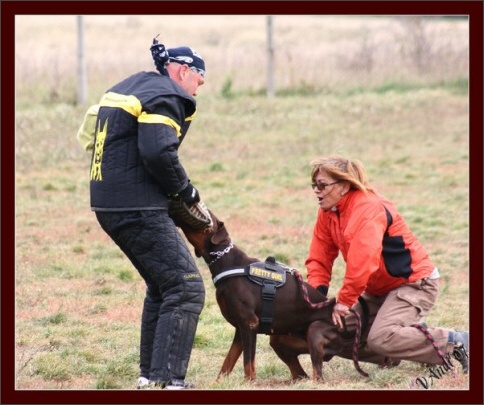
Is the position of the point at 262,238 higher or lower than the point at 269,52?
lower

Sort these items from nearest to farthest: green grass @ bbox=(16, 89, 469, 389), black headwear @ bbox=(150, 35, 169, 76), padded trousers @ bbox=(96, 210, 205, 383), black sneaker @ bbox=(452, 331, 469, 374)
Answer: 1. padded trousers @ bbox=(96, 210, 205, 383)
2. black headwear @ bbox=(150, 35, 169, 76)
3. black sneaker @ bbox=(452, 331, 469, 374)
4. green grass @ bbox=(16, 89, 469, 389)

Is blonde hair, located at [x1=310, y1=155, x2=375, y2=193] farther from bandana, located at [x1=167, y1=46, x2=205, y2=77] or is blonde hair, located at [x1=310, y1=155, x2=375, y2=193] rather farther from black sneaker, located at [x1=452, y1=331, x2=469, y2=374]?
black sneaker, located at [x1=452, y1=331, x2=469, y2=374]

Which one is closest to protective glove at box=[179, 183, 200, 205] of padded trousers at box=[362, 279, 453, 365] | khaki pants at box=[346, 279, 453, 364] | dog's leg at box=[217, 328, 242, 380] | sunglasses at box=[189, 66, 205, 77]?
sunglasses at box=[189, 66, 205, 77]

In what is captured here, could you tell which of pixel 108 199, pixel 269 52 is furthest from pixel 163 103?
pixel 269 52

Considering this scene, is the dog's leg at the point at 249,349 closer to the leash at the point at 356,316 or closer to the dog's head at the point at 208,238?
the leash at the point at 356,316

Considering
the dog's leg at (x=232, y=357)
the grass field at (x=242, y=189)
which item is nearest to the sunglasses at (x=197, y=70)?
the grass field at (x=242, y=189)

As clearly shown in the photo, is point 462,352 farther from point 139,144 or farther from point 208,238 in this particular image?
point 139,144

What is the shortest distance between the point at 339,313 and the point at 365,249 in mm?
468

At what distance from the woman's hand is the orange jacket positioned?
34 millimetres

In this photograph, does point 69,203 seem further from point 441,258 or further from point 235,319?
point 235,319

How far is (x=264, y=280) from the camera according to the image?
6.18 metres

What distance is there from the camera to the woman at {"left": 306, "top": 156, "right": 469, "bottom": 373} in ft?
19.9

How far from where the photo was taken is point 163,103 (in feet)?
18.3

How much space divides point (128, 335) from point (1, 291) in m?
1.06
